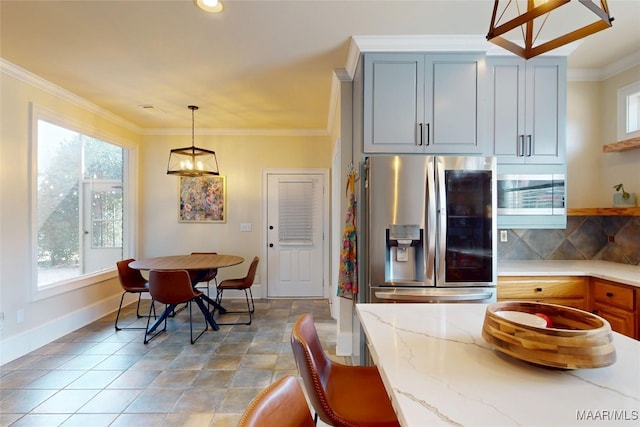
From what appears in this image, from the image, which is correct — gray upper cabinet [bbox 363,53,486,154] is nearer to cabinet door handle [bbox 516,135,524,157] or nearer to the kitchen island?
cabinet door handle [bbox 516,135,524,157]

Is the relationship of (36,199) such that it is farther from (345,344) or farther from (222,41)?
(345,344)

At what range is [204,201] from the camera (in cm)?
475

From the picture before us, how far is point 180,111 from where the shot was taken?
3.92 m

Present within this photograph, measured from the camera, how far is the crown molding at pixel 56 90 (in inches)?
108

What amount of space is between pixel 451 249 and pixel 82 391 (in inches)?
113

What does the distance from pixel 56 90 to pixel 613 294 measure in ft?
17.3

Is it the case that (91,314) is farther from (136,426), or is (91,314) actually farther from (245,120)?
(245,120)

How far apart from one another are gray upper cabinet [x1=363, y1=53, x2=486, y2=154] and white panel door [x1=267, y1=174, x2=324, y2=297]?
98.4 inches

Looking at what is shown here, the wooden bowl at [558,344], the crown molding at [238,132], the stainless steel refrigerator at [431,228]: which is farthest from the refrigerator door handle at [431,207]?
the crown molding at [238,132]

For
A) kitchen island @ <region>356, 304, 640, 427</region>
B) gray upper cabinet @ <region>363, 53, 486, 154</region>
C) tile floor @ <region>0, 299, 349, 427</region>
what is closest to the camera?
kitchen island @ <region>356, 304, 640, 427</region>

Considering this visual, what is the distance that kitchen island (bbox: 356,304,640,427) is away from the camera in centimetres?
64

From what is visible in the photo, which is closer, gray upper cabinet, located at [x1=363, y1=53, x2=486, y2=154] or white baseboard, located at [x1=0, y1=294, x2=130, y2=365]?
gray upper cabinet, located at [x1=363, y1=53, x2=486, y2=154]

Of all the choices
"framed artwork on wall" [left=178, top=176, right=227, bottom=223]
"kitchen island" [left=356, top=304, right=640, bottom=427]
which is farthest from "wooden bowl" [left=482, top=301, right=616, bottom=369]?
"framed artwork on wall" [left=178, top=176, right=227, bottom=223]

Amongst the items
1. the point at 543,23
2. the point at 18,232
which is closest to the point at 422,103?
the point at 543,23
